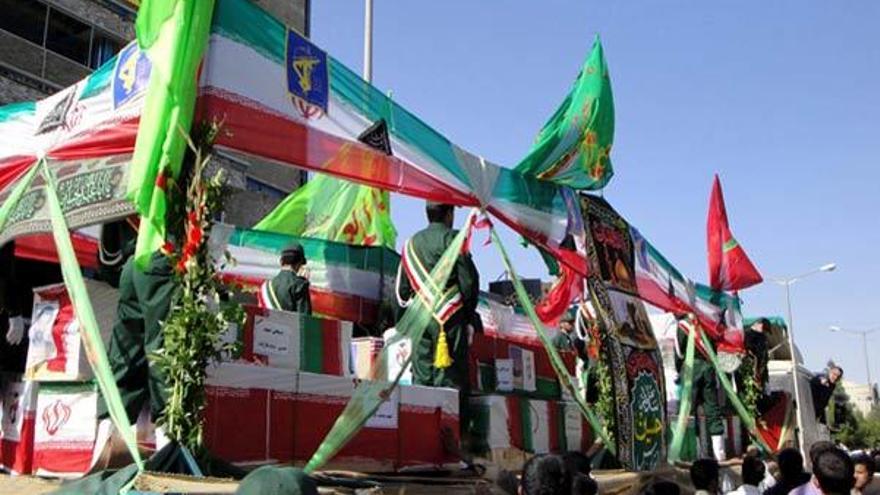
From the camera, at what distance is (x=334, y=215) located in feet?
30.5

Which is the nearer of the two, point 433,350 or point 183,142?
point 183,142

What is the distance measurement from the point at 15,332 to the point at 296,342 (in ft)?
6.06

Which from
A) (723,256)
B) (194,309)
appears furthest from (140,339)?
(723,256)

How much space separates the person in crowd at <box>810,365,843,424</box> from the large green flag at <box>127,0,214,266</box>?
11.1 meters

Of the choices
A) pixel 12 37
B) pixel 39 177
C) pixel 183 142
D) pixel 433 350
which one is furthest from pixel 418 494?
pixel 12 37

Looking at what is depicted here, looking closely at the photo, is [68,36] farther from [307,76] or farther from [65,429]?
[65,429]

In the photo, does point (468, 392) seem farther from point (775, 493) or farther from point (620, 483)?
point (775, 493)

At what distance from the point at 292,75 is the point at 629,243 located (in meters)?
4.31

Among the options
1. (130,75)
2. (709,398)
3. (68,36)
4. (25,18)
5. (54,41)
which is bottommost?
Result: (709,398)

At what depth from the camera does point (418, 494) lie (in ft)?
14.7

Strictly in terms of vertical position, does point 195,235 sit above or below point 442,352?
above

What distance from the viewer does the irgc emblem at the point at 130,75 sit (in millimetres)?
4453

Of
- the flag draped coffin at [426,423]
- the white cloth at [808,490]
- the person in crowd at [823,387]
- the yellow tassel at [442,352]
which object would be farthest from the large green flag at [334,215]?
the person in crowd at [823,387]

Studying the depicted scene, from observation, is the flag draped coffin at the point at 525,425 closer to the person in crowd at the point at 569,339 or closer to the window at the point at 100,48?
the person in crowd at the point at 569,339
